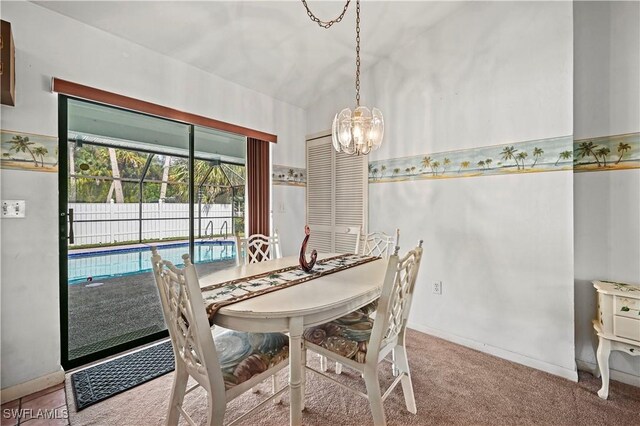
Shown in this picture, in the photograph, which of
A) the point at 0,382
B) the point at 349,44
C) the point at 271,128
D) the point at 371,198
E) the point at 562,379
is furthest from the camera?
the point at 271,128

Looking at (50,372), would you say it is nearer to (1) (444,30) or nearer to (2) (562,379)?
(2) (562,379)

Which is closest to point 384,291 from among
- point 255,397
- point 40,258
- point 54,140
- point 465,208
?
point 255,397

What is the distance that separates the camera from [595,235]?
6.81 feet

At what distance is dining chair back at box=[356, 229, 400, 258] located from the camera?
2.69 m

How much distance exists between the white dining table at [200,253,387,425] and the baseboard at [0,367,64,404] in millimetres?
1334

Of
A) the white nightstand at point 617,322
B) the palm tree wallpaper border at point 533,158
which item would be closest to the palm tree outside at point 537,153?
the palm tree wallpaper border at point 533,158

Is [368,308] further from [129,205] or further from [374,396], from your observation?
[129,205]

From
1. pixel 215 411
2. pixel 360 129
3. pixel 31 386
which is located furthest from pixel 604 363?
pixel 31 386

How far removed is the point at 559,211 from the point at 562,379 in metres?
1.20

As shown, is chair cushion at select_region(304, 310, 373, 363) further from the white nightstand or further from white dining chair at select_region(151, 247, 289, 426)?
the white nightstand

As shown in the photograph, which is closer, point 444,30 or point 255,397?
point 255,397

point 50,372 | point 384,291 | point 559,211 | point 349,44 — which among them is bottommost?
point 50,372

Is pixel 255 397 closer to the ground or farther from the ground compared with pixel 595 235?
closer to the ground

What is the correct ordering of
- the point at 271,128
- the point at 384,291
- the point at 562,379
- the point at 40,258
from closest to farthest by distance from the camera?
the point at 384,291, the point at 40,258, the point at 562,379, the point at 271,128
